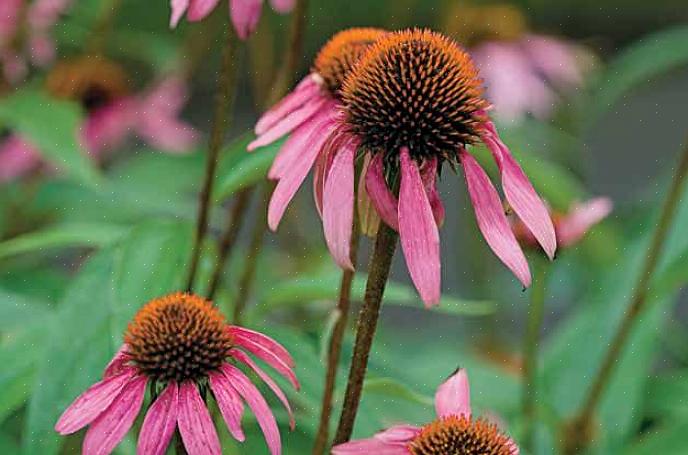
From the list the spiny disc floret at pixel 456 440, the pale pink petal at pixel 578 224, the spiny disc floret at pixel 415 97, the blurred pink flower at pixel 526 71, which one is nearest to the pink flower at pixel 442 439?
the spiny disc floret at pixel 456 440

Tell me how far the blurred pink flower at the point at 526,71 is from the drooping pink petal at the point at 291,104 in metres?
0.77

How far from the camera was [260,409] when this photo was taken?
51 centimetres

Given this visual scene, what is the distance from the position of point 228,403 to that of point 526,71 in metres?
1.05

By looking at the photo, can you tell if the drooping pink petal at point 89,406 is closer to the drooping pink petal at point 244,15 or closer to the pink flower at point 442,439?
the pink flower at point 442,439

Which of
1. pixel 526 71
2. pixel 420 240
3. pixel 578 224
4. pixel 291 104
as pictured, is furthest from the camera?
pixel 526 71

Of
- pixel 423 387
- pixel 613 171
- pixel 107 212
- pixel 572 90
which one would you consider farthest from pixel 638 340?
pixel 613 171

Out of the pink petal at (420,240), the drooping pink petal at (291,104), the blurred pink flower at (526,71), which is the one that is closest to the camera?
the pink petal at (420,240)

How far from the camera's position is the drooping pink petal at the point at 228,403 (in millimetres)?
491

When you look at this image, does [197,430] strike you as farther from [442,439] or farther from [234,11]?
[234,11]

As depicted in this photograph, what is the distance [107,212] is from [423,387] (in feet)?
1.61

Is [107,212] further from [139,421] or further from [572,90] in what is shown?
[572,90]

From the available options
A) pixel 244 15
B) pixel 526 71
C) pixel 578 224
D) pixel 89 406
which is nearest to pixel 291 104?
pixel 244 15

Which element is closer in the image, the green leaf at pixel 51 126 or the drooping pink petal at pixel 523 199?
the drooping pink petal at pixel 523 199

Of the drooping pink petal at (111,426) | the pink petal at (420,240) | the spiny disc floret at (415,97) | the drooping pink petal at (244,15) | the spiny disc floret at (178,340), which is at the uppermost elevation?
the drooping pink petal at (244,15)
